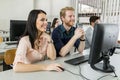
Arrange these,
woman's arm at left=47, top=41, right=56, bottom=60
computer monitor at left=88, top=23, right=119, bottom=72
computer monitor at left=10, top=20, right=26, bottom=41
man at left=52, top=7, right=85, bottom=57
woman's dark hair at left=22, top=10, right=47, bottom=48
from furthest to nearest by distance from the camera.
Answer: computer monitor at left=10, top=20, right=26, bottom=41 → man at left=52, top=7, right=85, bottom=57 → woman's arm at left=47, top=41, right=56, bottom=60 → woman's dark hair at left=22, top=10, right=47, bottom=48 → computer monitor at left=88, top=23, right=119, bottom=72

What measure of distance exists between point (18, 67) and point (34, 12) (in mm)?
553

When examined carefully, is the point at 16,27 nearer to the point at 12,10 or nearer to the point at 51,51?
the point at 51,51

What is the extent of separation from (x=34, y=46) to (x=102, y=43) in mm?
664

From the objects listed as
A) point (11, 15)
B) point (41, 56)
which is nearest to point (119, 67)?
point (41, 56)

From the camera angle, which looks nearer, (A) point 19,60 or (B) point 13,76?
(B) point 13,76

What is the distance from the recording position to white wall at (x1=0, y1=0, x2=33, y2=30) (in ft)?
14.9

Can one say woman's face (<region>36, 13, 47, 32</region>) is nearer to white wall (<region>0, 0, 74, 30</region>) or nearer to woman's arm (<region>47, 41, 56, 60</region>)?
woman's arm (<region>47, 41, 56, 60</region>)

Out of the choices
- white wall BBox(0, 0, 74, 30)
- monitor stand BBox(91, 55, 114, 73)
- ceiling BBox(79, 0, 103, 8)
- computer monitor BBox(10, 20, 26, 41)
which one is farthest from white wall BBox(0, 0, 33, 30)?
monitor stand BBox(91, 55, 114, 73)

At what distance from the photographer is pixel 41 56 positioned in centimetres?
162

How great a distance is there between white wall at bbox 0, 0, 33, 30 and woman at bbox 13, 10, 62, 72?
312 centimetres

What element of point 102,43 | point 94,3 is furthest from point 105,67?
point 94,3

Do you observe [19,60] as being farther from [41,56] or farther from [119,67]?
[119,67]

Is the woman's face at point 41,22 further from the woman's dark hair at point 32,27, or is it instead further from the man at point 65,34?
the man at point 65,34

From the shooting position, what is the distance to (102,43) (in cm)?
121
